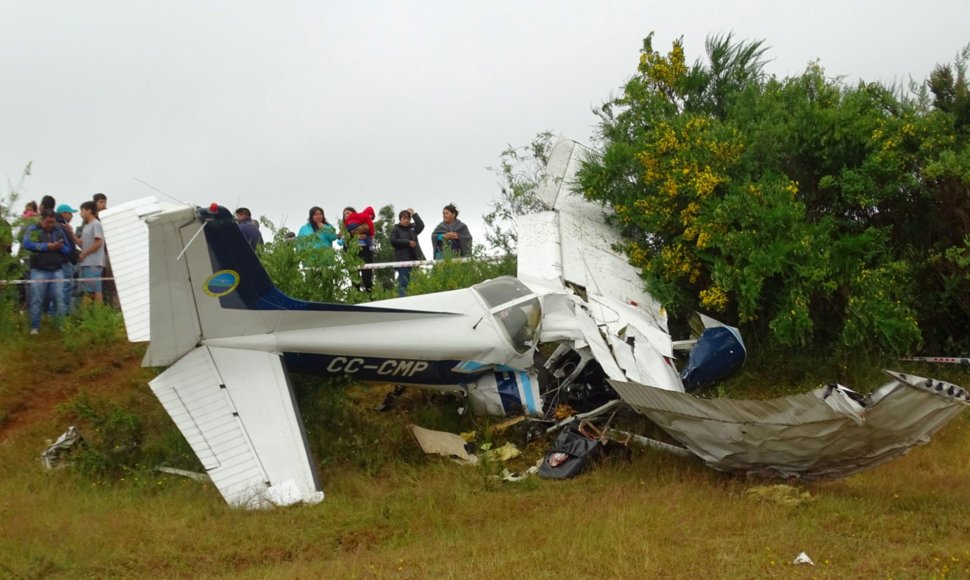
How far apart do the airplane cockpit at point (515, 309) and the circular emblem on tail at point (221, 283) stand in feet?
10.2

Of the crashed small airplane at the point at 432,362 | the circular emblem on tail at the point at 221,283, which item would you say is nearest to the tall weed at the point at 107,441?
the crashed small airplane at the point at 432,362

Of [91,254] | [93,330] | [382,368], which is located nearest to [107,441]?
[93,330]

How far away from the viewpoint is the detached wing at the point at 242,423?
8.70 metres

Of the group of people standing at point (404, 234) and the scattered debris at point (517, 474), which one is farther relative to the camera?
the group of people standing at point (404, 234)

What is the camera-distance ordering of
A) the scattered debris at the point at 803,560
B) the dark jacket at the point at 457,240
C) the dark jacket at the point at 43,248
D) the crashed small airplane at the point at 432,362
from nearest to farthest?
1. the scattered debris at the point at 803,560
2. the crashed small airplane at the point at 432,362
3. the dark jacket at the point at 43,248
4. the dark jacket at the point at 457,240

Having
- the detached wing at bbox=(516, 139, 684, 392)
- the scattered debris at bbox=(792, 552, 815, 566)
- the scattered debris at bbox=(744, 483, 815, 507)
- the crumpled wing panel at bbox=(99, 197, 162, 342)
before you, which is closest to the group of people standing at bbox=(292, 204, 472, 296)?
the detached wing at bbox=(516, 139, 684, 392)

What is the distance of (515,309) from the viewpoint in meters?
11.4

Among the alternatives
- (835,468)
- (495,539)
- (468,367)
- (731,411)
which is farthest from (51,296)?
(835,468)

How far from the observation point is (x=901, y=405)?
7.95 m

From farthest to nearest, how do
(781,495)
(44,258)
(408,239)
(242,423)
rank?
(408,239) → (44,258) → (242,423) → (781,495)

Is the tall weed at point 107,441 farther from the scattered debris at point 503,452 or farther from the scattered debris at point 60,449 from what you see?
the scattered debris at point 503,452

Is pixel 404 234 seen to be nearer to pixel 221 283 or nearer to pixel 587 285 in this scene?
pixel 587 285

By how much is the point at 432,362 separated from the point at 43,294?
6484mm

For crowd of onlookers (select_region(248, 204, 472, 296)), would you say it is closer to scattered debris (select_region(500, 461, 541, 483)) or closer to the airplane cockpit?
the airplane cockpit
